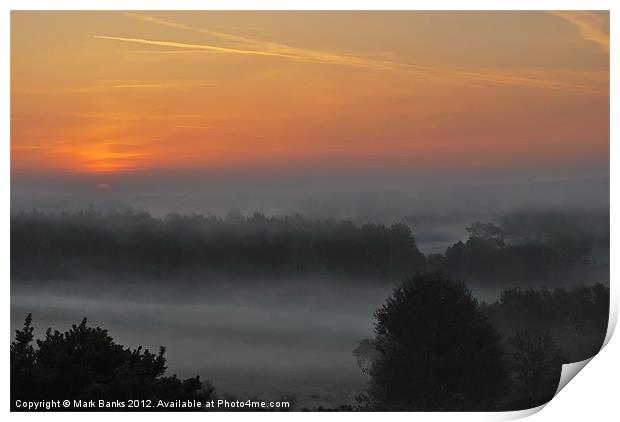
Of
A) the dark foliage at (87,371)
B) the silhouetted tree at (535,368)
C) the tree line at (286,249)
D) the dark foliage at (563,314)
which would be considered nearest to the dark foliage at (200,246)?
the tree line at (286,249)

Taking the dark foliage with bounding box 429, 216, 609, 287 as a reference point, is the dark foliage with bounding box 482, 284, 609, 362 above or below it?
below

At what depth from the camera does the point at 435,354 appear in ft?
20.7

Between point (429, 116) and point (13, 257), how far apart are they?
2.14 metres

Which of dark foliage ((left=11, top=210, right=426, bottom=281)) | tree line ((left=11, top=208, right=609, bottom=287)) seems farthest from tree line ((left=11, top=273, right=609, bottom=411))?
dark foliage ((left=11, top=210, right=426, bottom=281))

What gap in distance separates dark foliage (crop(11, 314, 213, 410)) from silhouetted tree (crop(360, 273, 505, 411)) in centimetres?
87

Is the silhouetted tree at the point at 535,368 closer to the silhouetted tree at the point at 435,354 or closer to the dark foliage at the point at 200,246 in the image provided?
the silhouetted tree at the point at 435,354

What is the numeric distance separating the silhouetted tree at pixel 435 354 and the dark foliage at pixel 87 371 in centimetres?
87

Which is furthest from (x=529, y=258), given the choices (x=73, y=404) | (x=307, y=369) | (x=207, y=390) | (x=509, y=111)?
(x=73, y=404)

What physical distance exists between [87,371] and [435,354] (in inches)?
67.1

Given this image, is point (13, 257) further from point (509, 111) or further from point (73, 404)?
point (509, 111)

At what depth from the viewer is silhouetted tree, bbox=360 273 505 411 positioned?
20.6 feet

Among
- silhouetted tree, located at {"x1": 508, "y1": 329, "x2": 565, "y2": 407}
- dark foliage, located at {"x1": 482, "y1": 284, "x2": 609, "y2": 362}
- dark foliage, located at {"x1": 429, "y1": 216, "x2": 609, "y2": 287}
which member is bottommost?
silhouetted tree, located at {"x1": 508, "y1": 329, "x2": 565, "y2": 407}

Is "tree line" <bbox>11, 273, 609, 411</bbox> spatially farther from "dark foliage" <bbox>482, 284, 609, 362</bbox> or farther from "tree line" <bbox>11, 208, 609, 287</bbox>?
"tree line" <bbox>11, 208, 609, 287</bbox>
